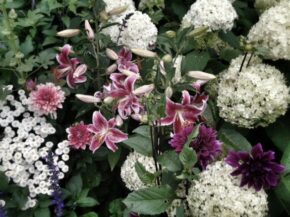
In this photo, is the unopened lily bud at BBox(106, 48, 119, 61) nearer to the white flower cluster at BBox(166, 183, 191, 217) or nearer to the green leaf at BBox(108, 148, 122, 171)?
the green leaf at BBox(108, 148, 122, 171)

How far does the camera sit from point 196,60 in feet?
6.45

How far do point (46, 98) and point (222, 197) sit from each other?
67 cm

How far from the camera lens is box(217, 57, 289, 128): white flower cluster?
176 cm

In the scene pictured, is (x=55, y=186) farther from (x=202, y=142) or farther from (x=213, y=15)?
(x=213, y=15)

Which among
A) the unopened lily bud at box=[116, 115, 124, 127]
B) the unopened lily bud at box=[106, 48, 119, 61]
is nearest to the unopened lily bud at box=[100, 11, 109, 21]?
the unopened lily bud at box=[106, 48, 119, 61]

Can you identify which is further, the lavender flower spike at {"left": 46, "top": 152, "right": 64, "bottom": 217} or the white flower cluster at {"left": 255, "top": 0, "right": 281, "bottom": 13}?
the white flower cluster at {"left": 255, "top": 0, "right": 281, "bottom": 13}

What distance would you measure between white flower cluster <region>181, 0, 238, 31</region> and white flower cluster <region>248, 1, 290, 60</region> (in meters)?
0.13

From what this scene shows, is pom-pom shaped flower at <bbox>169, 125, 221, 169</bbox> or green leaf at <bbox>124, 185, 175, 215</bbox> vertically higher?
pom-pom shaped flower at <bbox>169, 125, 221, 169</bbox>

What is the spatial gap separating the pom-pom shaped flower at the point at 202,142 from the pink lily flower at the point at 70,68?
17.7 inches

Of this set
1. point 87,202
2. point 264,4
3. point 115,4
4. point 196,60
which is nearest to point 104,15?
point 115,4

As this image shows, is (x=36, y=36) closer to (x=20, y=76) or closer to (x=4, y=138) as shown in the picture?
(x=20, y=76)

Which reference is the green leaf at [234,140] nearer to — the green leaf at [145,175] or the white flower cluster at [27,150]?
the green leaf at [145,175]

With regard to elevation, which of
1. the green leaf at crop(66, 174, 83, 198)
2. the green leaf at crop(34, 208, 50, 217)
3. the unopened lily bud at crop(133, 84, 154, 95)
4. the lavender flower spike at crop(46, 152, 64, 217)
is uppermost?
the unopened lily bud at crop(133, 84, 154, 95)

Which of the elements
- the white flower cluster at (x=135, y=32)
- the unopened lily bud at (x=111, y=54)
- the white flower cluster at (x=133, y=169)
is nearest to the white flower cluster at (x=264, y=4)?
the white flower cluster at (x=135, y=32)
